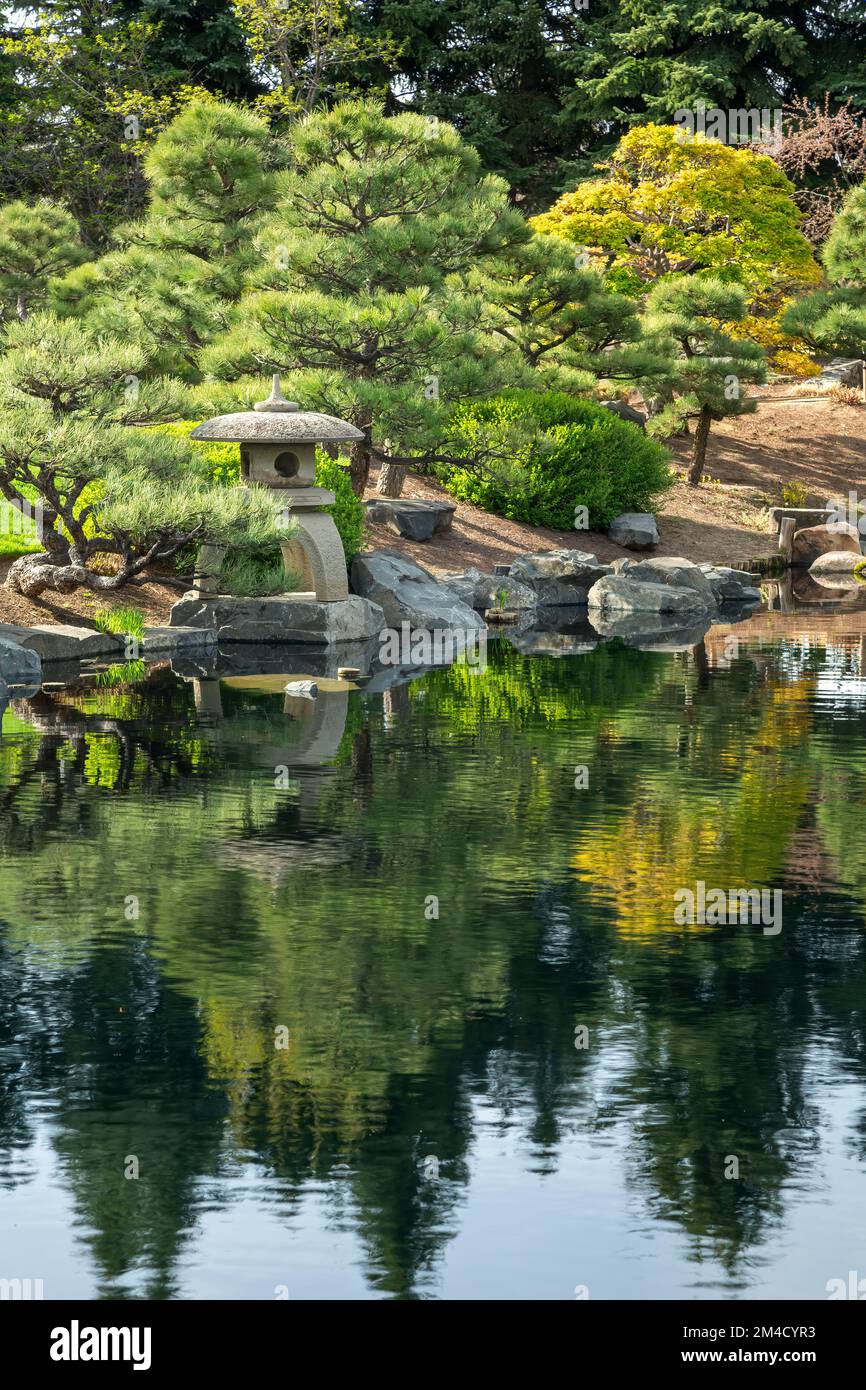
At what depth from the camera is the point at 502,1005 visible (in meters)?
7.53

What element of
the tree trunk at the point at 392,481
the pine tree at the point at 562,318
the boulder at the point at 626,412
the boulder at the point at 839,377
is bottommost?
the tree trunk at the point at 392,481

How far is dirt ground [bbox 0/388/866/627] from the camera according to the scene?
70.6 ft

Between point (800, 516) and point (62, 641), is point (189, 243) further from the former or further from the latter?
point (800, 516)

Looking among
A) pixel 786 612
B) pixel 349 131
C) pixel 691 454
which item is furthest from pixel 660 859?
pixel 691 454

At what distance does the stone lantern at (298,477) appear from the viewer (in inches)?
810

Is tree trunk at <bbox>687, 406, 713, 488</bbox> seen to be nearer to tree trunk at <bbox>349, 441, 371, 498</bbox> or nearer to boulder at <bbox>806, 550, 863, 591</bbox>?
boulder at <bbox>806, 550, 863, 591</bbox>

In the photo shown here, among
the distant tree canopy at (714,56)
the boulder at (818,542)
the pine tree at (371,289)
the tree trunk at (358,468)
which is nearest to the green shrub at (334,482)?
the pine tree at (371,289)

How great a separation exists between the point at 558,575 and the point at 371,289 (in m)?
4.95

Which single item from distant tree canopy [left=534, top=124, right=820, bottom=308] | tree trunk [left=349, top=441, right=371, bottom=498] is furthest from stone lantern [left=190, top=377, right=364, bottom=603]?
distant tree canopy [left=534, top=124, right=820, bottom=308]

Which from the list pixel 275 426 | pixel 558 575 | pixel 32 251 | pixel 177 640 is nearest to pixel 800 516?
pixel 558 575

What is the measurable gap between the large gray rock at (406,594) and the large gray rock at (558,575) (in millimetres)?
2628

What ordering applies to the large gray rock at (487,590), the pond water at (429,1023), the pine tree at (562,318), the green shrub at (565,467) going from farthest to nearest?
1. the pine tree at (562,318)
2. the green shrub at (565,467)
3. the large gray rock at (487,590)
4. the pond water at (429,1023)

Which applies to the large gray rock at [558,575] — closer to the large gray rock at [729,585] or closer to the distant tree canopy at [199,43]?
the large gray rock at [729,585]

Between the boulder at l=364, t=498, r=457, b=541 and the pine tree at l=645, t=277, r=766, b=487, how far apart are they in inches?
265
